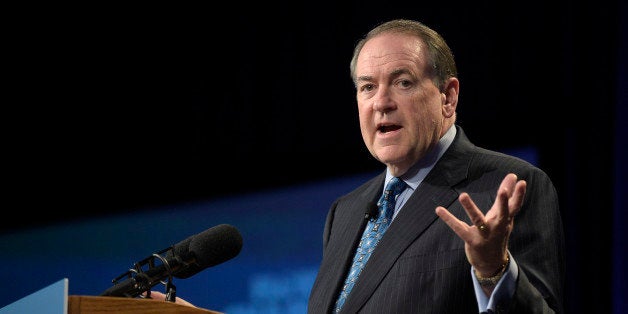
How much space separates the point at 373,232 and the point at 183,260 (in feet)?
1.97

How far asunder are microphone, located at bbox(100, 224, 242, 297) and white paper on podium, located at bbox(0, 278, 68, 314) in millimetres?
262

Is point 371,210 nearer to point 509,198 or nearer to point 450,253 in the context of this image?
point 450,253

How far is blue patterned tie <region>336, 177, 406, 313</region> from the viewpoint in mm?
2145

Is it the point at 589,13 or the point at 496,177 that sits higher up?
the point at 589,13

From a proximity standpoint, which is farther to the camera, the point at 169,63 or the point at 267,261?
the point at 169,63

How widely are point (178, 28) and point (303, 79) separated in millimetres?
717

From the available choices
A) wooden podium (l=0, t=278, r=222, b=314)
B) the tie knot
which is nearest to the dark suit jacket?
the tie knot

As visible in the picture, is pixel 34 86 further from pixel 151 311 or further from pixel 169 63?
pixel 151 311

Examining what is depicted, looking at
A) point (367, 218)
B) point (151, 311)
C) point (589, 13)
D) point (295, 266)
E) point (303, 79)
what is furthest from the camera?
point (303, 79)

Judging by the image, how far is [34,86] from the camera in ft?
13.4

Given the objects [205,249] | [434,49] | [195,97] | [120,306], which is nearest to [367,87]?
[434,49]

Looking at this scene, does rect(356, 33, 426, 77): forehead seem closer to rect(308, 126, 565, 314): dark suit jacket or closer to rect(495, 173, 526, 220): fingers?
rect(308, 126, 565, 314): dark suit jacket

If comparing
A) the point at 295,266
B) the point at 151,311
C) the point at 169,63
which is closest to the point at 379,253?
the point at 151,311

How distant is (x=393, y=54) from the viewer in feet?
7.52
